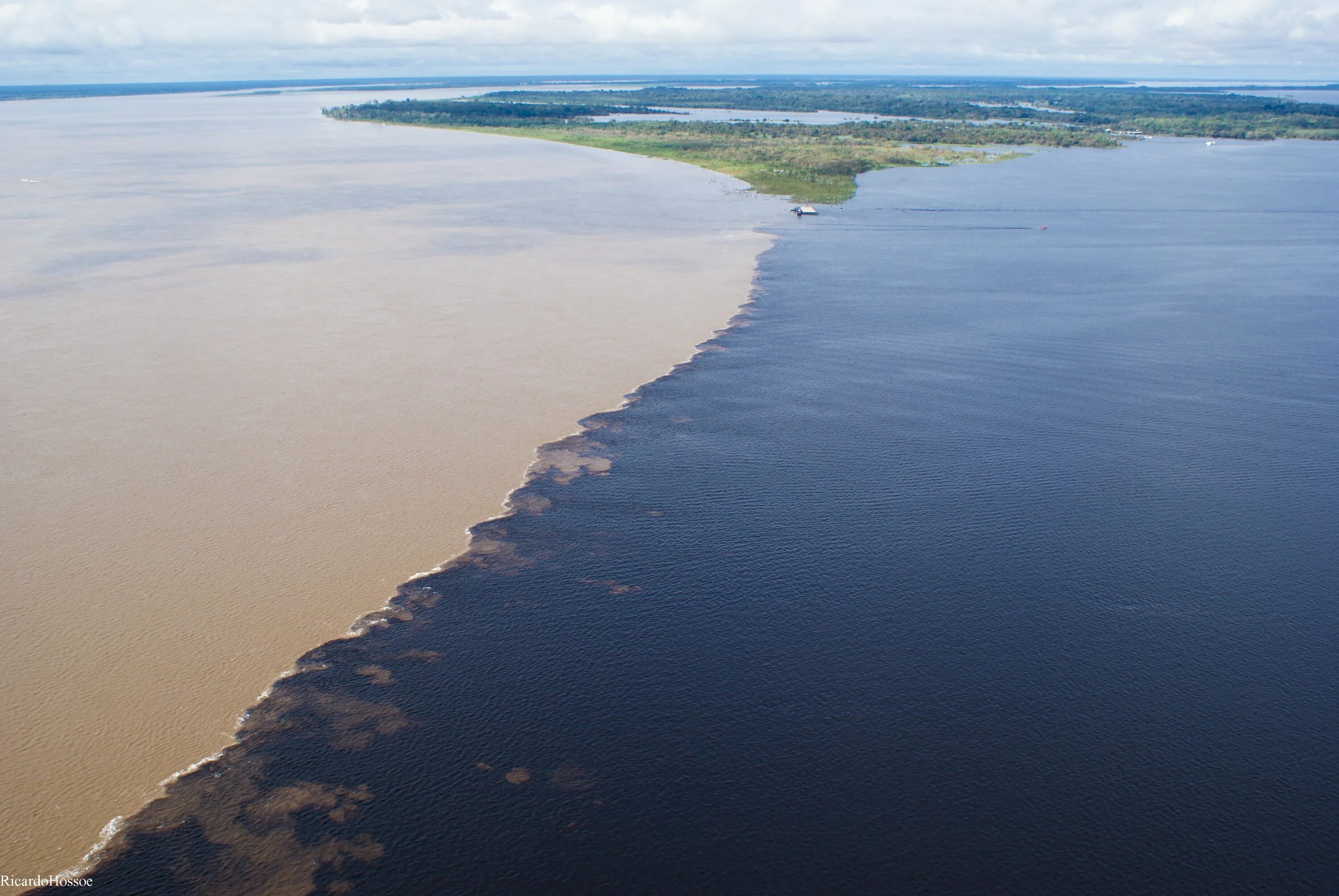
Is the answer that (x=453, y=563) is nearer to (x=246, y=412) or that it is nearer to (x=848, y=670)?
(x=848, y=670)

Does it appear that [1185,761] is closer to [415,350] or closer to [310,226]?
[415,350]

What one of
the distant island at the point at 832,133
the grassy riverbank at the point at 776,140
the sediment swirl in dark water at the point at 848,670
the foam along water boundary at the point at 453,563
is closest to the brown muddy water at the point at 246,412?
the foam along water boundary at the point at 453,563

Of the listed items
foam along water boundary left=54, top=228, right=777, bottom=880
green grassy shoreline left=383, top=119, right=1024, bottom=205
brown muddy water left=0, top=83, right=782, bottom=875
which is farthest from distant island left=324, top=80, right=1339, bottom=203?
foam along water boundary left=54, top=228, right=777, bottom=880

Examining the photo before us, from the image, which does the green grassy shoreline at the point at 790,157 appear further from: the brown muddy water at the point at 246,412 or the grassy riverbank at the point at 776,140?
the brown muddy water at the point at 246,412

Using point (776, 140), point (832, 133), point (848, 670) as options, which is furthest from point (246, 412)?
point (832, 133)

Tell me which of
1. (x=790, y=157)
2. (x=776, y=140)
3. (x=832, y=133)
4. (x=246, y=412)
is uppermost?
(x=832, y=133)

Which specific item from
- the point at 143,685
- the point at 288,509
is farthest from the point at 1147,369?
the point at 143,685
